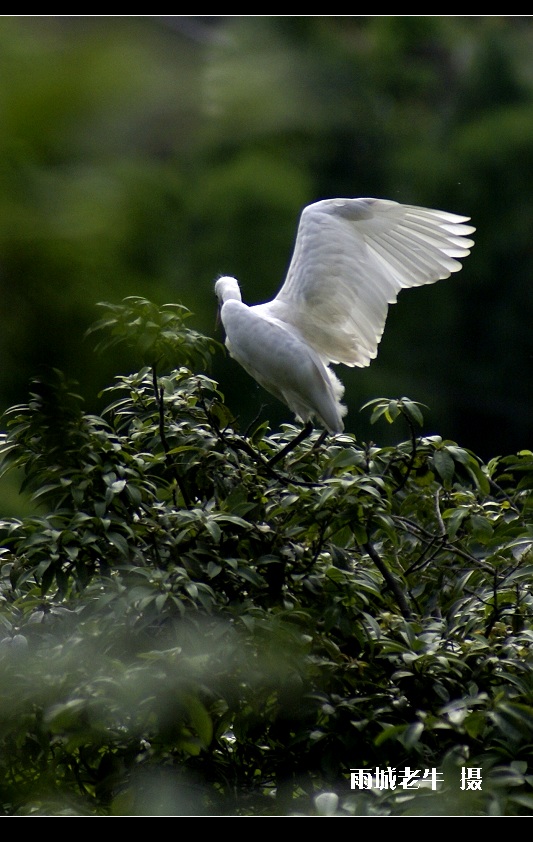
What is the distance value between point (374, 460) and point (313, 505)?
11.9 inches

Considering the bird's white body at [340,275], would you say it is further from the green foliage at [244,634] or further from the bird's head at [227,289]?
the green foliage at [244,634]

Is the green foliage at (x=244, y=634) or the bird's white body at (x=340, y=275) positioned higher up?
the bird's white body at (x=340, y=275)

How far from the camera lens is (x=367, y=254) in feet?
8.99

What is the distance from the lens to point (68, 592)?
1.75 metres

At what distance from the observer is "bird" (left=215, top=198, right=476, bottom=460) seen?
2.70 meters

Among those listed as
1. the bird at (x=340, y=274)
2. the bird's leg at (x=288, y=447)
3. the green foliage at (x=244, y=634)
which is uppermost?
the bird at (x=340, y=274)

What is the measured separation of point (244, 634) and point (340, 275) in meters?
1.40

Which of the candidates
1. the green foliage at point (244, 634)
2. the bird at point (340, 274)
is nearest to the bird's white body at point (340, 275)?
the bird at point (340, 274)

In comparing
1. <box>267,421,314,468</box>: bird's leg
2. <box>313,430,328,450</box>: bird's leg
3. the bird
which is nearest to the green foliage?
<box>267,421,314,468</box>: bird's leg

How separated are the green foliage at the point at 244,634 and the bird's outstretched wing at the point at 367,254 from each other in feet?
2.47

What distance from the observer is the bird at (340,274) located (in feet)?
8.85

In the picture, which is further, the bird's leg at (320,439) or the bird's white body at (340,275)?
the bird's white body at (340,275)

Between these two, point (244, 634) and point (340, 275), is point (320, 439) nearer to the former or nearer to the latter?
point (340, 275)

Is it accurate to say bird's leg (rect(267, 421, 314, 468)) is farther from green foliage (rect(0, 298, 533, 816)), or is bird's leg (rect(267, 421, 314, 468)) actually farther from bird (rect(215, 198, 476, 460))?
bird (rect(215, 198, 476, 460))
